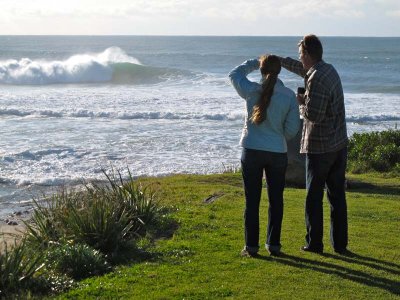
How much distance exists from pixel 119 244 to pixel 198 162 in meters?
9.43

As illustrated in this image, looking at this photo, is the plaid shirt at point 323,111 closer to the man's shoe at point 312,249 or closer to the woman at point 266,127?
the woman at point 266,127

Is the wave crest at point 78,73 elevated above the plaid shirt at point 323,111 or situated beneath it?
situated beneath

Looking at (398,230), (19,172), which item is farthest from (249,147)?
(19,172)

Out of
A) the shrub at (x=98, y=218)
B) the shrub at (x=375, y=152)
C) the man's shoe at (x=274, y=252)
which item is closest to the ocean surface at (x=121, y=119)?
the shrub at (x=375, y=152)

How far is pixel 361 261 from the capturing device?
6.71 meters

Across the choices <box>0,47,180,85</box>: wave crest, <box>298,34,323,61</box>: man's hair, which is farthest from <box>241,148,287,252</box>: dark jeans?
<box>0,47,180,85</box>: wave crest

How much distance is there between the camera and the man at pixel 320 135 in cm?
641

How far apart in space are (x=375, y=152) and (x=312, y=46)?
8427 mm

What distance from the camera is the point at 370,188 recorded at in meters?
11.7

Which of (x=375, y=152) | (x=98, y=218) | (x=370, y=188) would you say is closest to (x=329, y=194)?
(x=98, y=218)

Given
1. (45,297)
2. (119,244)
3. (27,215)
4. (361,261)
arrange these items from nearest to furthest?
(45,297)
(361,261)
(119,244)
(27,215)

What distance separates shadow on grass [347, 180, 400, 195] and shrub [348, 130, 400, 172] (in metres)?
1.89

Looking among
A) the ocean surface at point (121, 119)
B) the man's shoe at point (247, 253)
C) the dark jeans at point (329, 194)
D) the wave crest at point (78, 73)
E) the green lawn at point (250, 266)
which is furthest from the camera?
the wave crest at point (78, 73)

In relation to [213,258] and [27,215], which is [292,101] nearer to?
[213,258]
